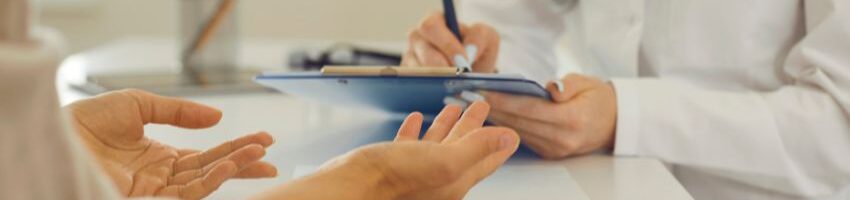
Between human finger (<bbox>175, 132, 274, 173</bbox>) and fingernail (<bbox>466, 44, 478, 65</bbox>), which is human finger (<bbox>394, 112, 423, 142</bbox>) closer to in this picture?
human finger (<bbox>175, 132, 274, 173</bbox>)

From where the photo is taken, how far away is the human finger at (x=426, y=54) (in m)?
1.11

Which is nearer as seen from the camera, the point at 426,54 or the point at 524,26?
the point at 426,54

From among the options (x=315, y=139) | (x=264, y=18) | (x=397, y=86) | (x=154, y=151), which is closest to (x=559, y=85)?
(x=397, y=86)

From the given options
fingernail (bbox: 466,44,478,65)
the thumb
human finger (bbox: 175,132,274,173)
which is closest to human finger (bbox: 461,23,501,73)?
fingernail (bbox: 466,44,478,65)

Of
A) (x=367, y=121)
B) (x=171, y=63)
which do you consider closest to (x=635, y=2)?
(x=367, y=121)

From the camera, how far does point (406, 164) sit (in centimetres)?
58

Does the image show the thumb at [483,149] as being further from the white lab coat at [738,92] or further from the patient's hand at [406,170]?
the white lab coat at [738,92]

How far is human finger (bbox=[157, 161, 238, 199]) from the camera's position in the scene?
74 cm

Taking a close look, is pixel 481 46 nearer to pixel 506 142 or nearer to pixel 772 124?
pixel 772 124

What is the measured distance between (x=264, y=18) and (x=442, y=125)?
239cm

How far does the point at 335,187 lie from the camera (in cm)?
56

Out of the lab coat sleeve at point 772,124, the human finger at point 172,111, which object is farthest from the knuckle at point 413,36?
the human finger at point 172,111

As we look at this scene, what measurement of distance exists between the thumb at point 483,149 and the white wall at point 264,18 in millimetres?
2377

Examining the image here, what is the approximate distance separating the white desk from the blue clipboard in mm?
52
